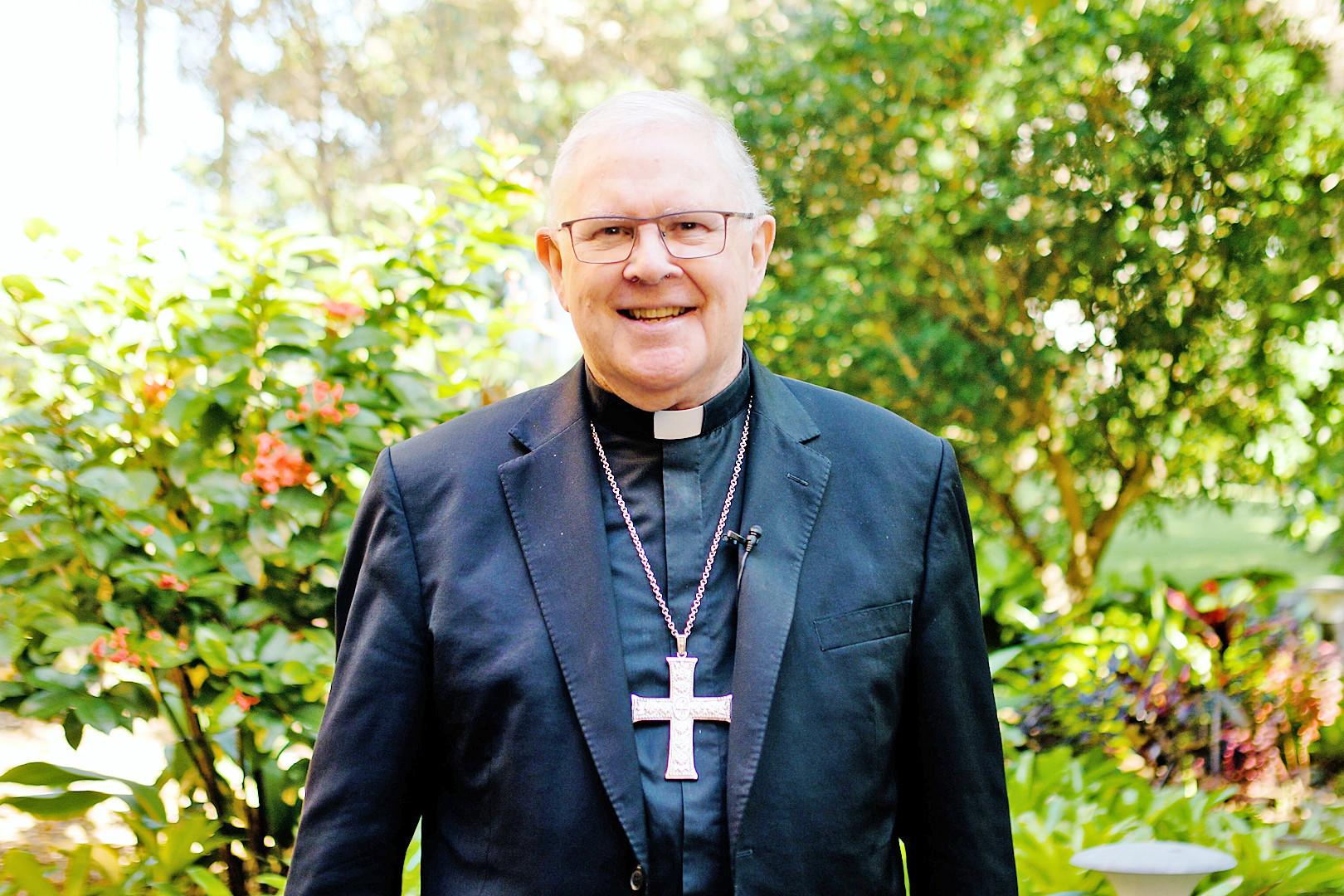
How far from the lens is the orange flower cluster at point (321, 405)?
10.2ft

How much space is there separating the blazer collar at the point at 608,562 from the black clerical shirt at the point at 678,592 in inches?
1.8

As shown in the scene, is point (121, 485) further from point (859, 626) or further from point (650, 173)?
point (859, 626)

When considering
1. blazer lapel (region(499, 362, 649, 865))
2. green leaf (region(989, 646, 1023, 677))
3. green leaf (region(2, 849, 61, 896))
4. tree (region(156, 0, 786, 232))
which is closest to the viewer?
blazer lapel (region(499, 362, 649, 865))

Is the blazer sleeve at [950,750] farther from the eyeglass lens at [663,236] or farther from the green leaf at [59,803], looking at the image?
the green leaf at [59,803]

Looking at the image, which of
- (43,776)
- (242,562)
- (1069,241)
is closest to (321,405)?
(242,562)

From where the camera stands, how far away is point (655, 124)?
187 cm

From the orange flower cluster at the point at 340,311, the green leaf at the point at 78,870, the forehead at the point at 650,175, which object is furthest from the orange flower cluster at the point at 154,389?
the forehead at the point at 650,175

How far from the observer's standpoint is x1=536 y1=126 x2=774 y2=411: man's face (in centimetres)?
184

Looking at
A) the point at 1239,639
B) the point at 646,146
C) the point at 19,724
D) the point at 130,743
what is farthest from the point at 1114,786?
the point at 19,724

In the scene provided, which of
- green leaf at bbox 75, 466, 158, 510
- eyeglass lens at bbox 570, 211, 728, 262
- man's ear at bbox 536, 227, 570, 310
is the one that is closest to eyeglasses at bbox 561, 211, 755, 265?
eyeglass lens at bbox 570, 211, 728, 262

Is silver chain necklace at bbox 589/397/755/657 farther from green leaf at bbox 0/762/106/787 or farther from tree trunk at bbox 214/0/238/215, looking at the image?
tree trunk at bbox 214/0/238/215

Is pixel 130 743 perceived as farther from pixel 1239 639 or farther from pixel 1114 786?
pixel 1239 639

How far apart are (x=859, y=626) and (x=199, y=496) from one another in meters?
2.07

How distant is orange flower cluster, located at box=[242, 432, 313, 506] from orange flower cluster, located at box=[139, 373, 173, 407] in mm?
404
